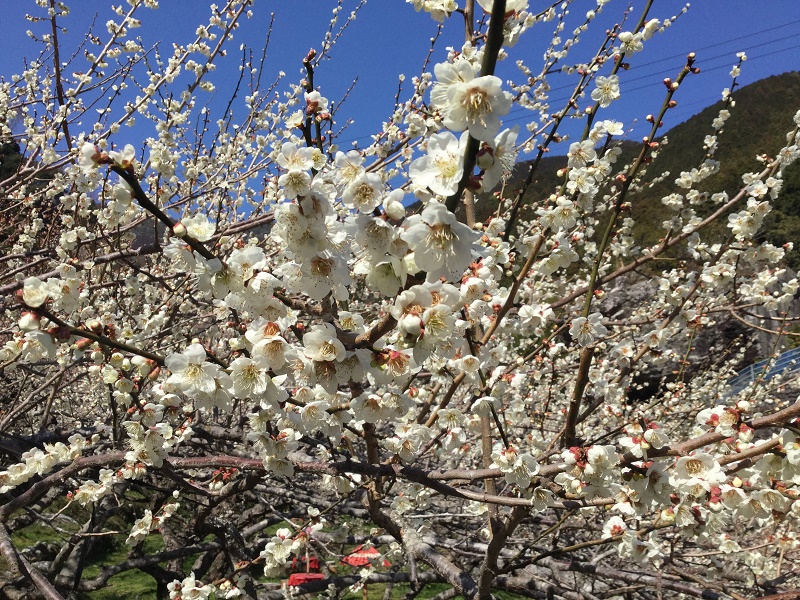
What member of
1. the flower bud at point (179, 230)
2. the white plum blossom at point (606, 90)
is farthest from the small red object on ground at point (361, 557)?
the white plum blossom at point (606, 90)

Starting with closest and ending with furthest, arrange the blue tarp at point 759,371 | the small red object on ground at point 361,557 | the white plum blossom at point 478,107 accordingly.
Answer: the white plum blossom at point 478,107, the small red object on ground at point 361,557, the blue tarp at point 759,371

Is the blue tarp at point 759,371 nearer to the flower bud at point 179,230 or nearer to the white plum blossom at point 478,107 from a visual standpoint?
the white plum blossom at point 478,107

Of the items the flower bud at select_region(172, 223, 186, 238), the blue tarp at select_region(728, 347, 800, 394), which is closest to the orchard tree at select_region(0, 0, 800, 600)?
the flower bud at select_region(172, 223, 186, 238)

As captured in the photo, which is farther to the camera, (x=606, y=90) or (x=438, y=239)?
(x=606, y=90)

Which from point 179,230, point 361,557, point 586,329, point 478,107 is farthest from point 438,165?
point 361,557

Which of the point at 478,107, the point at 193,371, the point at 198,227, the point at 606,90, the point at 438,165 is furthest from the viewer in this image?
the point at 606,90

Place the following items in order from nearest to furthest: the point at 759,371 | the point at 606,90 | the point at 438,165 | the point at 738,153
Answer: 1. the point at 438,165
2. the point at 606,90
3. the point at 759,371
4. the point at 738,153

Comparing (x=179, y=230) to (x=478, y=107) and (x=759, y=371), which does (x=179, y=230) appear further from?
(x=759, y=371)

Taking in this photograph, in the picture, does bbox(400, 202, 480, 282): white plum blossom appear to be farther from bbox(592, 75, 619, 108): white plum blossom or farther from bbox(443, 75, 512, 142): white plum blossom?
bbox(592, 75, 619, 108): white plum blossom

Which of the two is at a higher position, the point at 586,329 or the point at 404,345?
the point at 586,329

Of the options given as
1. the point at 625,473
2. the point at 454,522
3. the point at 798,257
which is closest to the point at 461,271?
the point at 625,473

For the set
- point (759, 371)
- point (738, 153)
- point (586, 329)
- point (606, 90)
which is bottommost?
point (586, 329)

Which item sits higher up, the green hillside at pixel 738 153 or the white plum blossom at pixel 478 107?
the green hillside at pixel 738 153

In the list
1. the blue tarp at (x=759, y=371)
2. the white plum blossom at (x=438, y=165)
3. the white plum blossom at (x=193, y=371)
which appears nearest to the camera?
the white plum blossom at (x=438, y=165)
